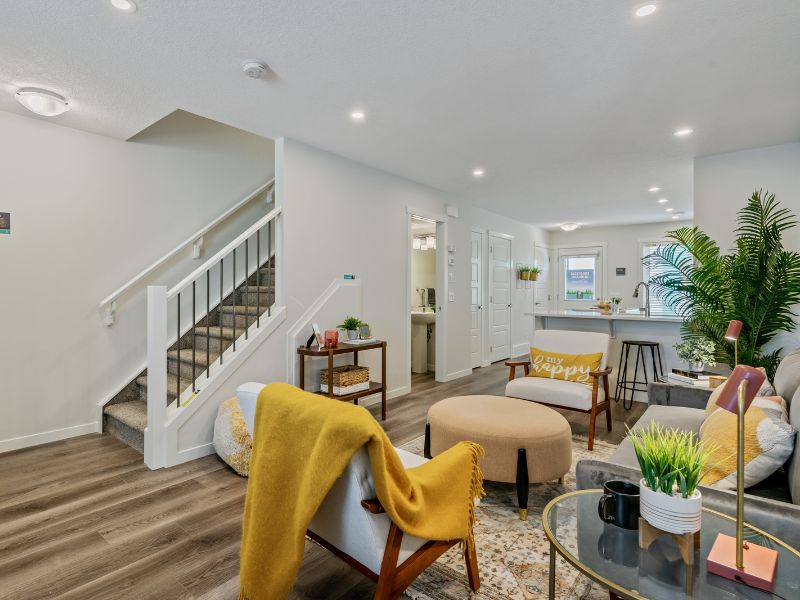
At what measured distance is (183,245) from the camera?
4055 millimetres

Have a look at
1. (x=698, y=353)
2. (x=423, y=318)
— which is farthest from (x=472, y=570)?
(x=423, y=318)

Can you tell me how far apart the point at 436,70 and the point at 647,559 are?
104 inches

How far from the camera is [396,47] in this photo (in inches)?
93.1

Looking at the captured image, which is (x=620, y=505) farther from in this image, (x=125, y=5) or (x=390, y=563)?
(x=125, y=5)

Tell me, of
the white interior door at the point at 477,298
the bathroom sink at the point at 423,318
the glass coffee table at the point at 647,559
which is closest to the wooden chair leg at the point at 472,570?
the glass coffee table at the point at 647,559

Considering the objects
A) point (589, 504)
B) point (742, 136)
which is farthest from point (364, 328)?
point (742, 136)

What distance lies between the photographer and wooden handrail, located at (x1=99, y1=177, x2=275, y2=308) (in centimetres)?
366

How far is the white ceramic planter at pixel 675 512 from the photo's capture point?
46.4 inches

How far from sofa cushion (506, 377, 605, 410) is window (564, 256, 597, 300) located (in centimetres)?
626

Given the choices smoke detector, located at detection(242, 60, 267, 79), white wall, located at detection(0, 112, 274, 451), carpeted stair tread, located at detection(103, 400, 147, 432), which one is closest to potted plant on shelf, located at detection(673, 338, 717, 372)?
smoke detector, located at detection(242, 60, 267, 79)

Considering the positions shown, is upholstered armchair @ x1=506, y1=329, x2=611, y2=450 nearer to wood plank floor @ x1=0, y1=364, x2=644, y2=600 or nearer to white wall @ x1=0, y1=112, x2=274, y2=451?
wood plank floor @ x1=0, y1=364, x2=644, y2=600

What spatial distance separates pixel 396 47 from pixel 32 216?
3.15 m

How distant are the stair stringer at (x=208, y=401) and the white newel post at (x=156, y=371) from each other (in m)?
0.03

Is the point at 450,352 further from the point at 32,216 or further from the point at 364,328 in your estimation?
the point at 32,216
